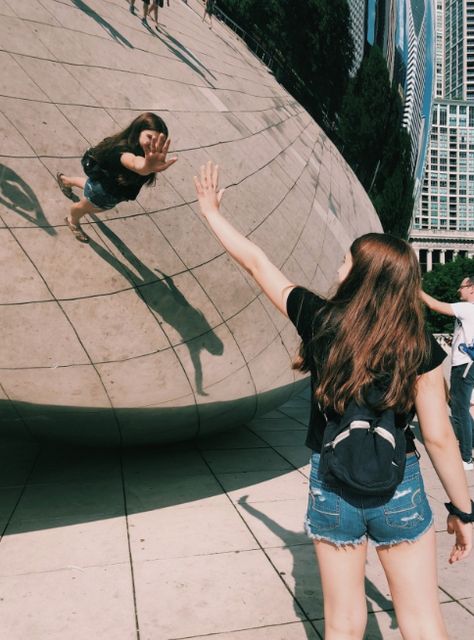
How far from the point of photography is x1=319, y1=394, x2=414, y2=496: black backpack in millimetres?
1738

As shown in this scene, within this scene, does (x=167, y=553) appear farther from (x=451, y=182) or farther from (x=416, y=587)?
(x=451, y=182)

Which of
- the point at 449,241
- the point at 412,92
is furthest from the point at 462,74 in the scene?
the point at 412,92

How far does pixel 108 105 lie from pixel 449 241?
90.7 metres

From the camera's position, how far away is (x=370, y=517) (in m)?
1.84

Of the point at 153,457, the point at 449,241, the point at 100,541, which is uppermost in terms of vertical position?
the point at 100,541

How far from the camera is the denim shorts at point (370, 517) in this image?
6.00ft

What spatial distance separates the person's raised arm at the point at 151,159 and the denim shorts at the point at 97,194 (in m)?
0.21

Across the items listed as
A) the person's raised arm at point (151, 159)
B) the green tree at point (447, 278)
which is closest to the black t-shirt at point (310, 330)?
the person's raised arm at point (151, 159)

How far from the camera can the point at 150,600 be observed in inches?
116

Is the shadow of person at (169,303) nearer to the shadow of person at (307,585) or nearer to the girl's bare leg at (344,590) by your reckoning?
the shadow of person at (307,585)

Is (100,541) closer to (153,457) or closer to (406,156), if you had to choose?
(153,457)

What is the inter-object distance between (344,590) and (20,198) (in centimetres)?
250

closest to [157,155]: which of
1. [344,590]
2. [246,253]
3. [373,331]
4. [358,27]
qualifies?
[246,253]

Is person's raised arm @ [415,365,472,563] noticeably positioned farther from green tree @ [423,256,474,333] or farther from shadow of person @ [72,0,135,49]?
green tree @ [423,256,474,333]
